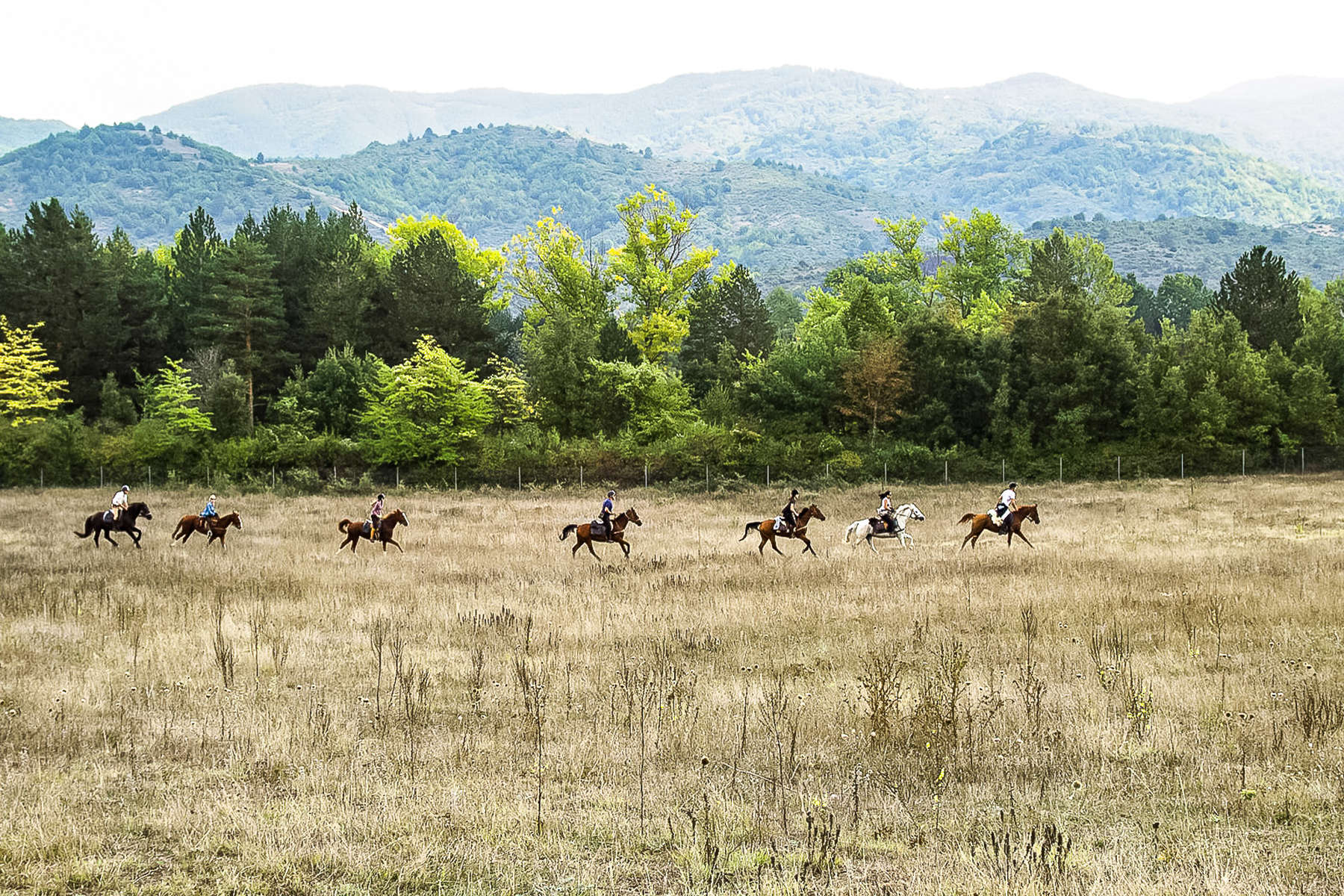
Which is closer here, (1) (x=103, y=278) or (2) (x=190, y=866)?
(2) (x=190, y=866)

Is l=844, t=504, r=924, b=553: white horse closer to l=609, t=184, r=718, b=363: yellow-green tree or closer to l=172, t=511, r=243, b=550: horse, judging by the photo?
l=172, t=511, r=243, b=550: horse

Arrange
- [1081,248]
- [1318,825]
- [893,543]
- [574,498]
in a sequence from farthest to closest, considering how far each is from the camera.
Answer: [1081,248] → [574,498] → [893,543] → [1318,825]

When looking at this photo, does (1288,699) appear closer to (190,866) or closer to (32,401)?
(190,866)

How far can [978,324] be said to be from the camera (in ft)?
219

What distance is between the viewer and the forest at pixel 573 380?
48.7 metres

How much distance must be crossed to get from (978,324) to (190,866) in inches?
2553

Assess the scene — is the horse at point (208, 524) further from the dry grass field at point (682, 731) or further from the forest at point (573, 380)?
the forest at point (573, 380)

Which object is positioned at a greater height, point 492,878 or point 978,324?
point 978,324

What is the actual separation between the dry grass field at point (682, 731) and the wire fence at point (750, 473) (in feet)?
86.1

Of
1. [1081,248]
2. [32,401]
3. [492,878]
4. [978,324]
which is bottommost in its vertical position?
[492,878]

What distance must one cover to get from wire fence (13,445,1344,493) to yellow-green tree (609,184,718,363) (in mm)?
20304

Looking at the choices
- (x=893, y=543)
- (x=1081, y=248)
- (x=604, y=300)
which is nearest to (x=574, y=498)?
(x=893, y=543)

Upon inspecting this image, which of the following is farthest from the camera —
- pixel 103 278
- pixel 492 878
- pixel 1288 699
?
pixel 103 278

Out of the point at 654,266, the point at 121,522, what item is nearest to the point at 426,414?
the point at 121,522
